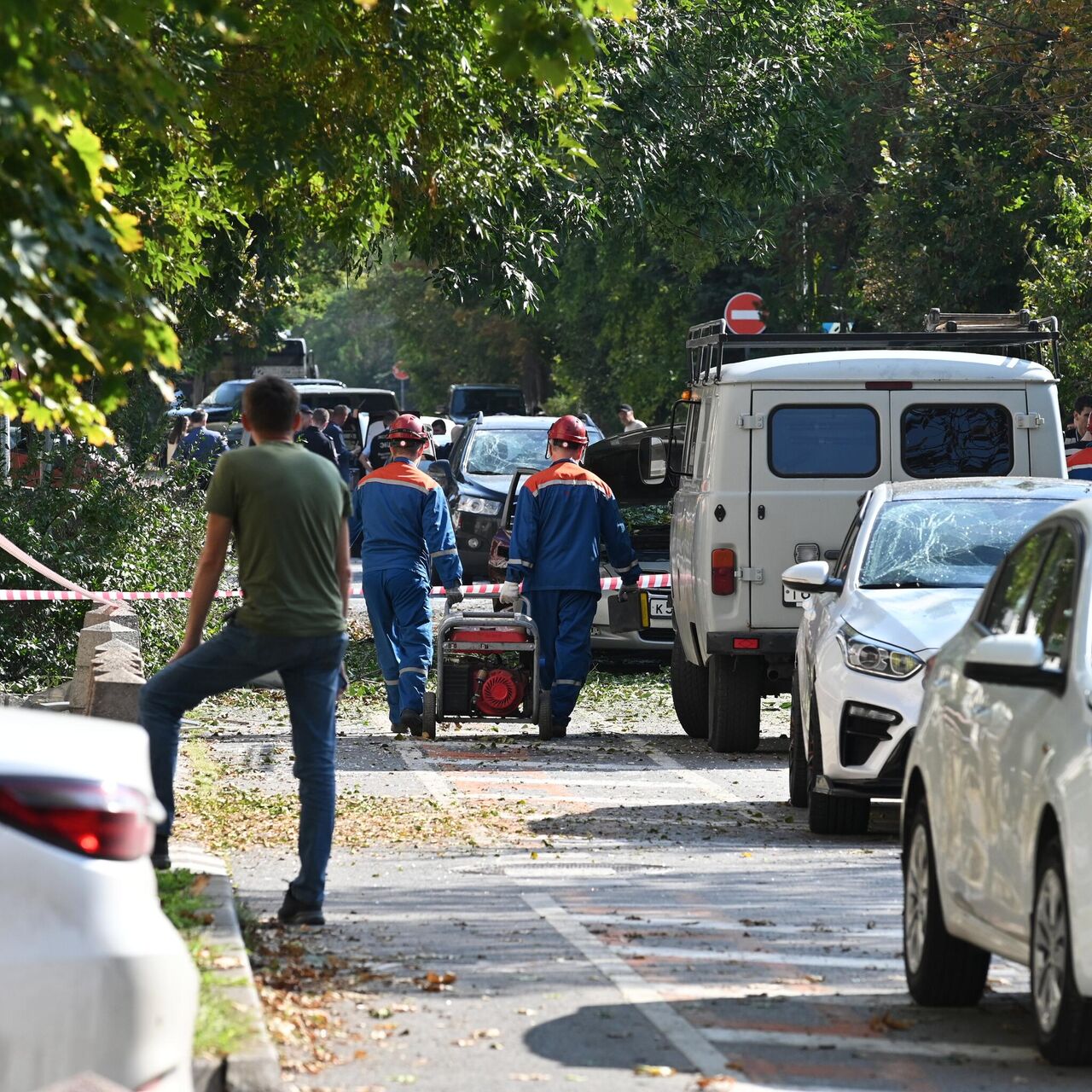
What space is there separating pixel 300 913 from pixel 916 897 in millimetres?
2161

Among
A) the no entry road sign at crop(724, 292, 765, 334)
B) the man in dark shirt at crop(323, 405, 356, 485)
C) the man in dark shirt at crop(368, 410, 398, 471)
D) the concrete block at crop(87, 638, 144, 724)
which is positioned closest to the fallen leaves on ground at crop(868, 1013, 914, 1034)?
the concrete block at crop(87, 638, 144, 724)

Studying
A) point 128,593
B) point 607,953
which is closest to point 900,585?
point 607,953

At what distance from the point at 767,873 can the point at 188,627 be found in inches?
113

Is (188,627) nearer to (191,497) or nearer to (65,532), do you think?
(65,532)

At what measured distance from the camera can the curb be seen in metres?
5.74

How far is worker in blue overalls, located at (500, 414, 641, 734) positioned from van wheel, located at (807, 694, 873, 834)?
13.8 feet

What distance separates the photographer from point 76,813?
4562 millimetres

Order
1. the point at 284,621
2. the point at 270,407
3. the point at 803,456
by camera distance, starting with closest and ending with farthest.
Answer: the point at 284,621 → the point at 270,407 → the point at 803,456

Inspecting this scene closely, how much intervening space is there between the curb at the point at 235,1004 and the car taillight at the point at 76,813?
1215 millimetres

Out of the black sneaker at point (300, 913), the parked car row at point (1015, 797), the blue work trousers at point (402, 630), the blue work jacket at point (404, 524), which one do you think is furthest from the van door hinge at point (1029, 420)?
the black sneaker at point (300, 913)

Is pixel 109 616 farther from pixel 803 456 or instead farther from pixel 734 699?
pixel 803 456

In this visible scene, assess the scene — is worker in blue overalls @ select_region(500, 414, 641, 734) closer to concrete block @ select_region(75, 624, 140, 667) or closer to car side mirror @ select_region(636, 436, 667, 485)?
car side mirror @ select_region(636, 436, 667, 485)

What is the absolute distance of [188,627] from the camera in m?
8.45

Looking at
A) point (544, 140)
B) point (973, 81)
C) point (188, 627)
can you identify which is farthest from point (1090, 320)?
point (188, 627)
